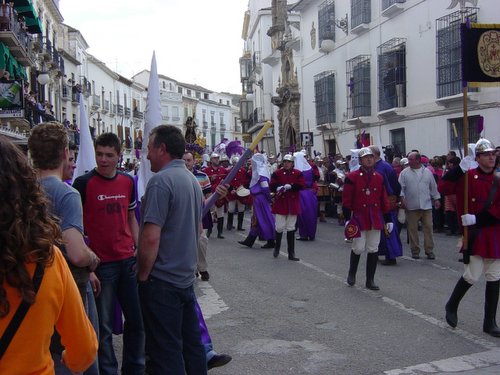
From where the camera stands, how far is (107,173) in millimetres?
4719

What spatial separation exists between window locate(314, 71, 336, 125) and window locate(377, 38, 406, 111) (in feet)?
16.5

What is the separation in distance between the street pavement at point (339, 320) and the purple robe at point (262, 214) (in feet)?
6.77

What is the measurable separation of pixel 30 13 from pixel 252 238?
2166cm

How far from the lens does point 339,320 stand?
6.61 meters

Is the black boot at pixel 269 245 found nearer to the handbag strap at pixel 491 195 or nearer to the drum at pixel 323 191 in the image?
the drum at pixel 323 191

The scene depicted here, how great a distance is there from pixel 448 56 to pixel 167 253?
1619 centimetres

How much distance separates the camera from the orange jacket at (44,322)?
6.52 ft

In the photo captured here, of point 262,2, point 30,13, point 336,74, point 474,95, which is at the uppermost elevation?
point 262,2

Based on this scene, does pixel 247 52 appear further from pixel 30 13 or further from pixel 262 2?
pixel 30 13

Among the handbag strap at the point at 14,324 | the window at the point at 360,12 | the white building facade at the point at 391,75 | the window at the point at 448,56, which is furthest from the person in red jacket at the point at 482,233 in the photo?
the window at the point at 360,12

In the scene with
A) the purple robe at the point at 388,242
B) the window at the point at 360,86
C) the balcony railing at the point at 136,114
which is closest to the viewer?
the purple robe at the point at 388,242

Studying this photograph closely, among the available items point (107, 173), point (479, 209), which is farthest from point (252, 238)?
point (107, 173)

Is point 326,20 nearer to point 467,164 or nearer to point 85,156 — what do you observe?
point 467,164

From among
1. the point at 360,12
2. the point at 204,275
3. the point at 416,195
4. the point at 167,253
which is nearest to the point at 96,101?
the point at 360,12
